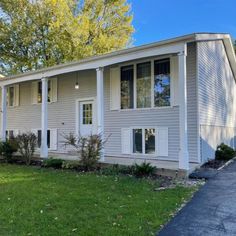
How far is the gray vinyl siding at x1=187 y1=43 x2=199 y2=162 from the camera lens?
9.88 metres

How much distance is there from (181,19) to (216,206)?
84.3 ft

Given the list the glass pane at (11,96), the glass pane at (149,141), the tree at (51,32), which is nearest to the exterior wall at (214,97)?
the glass pane at (149,141)

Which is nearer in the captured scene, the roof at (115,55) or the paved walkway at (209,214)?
the paved walkway at (209,214)

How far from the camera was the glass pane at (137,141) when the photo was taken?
1111 cm

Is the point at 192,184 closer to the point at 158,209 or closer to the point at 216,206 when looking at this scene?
the point at 216,206

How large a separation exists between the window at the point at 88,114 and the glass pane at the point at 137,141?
8.10 ft

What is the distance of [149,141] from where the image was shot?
10.9 meters

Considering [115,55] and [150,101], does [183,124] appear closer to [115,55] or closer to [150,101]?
[150,101]

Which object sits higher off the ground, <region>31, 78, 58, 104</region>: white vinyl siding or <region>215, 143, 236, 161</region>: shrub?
<region>31, 78, 58, 104</region>: white vinyl siding

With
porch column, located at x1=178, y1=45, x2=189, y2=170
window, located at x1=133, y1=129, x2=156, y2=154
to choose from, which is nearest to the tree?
window, located at x1=133, y1=129, x2=156, y2=154

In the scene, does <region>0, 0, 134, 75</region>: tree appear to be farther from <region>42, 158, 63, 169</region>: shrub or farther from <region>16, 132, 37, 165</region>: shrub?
<region>42, 158, 63, 169</region>: shrub

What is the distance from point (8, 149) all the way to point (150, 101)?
582cm

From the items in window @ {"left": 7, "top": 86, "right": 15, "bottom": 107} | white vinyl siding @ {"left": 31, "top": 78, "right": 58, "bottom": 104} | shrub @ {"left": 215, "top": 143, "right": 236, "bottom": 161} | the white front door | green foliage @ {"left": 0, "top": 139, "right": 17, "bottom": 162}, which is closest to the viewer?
shrub @ {"left": 215, "top": 143, "right": 236, "bottom": 161}

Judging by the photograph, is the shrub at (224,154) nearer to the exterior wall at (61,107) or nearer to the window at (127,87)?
the window at (127,87)
